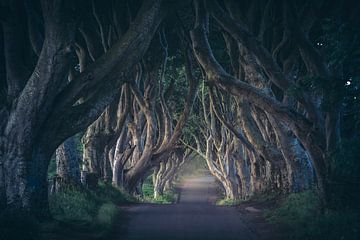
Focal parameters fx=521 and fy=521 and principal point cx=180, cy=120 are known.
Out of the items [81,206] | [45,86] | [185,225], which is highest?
[45,86]

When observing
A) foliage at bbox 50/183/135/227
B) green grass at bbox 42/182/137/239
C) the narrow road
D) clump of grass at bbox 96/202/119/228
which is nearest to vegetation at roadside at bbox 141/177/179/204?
foliage at bbox 50/183/135/227

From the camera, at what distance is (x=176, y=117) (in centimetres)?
3469

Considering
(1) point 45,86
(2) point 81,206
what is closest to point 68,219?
(2) point 81,206

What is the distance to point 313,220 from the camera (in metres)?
12.6

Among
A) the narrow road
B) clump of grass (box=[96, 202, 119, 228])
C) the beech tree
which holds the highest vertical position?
the beech tree

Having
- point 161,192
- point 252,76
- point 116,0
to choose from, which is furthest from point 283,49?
point 161,192

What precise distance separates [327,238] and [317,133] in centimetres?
336

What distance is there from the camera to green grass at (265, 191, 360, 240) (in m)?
10.8

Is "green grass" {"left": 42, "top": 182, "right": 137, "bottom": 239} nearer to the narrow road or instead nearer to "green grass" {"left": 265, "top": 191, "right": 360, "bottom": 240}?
the narrow road

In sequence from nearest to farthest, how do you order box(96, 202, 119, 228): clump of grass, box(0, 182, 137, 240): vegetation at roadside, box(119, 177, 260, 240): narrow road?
1. box(0, 182, 137, 240): vegetation at roadside
2. box(119, 177, 260, 240): narrow road
3. box(96, 202, 119, 228): clump of grass

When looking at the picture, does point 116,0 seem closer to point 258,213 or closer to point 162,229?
point 162,229

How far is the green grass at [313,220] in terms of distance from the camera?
10844 millimetres

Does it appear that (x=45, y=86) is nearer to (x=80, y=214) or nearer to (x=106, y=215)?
(x=80, y=214)

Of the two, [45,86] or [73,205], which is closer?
[45,86]
